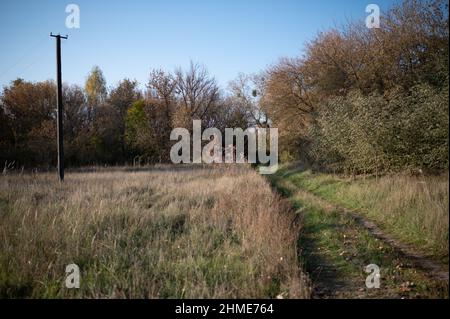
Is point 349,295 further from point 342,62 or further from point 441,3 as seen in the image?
point 342,62

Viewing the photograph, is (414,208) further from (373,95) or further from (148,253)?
(373,95)

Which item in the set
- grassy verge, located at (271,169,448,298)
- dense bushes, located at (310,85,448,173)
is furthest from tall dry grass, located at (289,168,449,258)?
dense bushes, located at (310,85,448,173)

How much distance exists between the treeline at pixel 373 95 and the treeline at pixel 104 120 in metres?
11.4

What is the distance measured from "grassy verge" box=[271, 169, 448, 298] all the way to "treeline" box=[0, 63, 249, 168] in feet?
78.3

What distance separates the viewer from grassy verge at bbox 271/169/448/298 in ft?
12.5

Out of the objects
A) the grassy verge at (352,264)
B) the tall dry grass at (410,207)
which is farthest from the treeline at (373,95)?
the grassy verge at (352,264)

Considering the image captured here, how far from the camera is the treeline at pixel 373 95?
9000mm

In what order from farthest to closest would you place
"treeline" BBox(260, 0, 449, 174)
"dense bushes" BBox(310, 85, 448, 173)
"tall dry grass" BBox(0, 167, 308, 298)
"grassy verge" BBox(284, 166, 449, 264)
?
"treeline" BBox(260, 0, 449, 174) → "dense bushes" BBox(310, 85, 448, 173) → "grassy verge" BBox(284, 166, 449, 264) → "tall dry grass" BBox(0, 167, 308, 298)

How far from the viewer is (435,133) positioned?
7.95m

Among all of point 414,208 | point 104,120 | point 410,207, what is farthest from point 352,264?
point 104,120

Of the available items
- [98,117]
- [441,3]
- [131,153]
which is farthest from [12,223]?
[98,117]

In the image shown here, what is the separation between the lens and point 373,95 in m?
11.6

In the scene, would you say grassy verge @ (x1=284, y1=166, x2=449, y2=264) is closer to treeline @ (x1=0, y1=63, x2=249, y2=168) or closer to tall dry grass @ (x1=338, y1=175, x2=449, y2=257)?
tall dry grass @ (x1=338, y1=175, x2=449, y2=257)
